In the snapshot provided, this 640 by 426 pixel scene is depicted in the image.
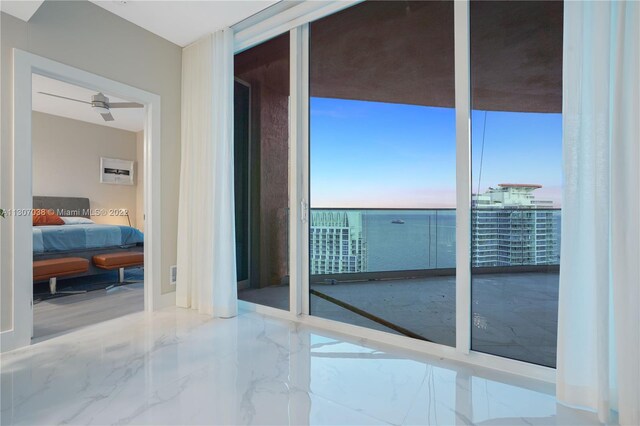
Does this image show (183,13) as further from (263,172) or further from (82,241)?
(82,241)

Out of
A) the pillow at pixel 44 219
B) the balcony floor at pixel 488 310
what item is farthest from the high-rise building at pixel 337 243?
the pillow at pixel 44 219

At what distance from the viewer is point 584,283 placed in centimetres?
151

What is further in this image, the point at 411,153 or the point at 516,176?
the point at 411,153

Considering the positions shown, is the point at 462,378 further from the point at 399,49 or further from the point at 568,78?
the point at 399,49

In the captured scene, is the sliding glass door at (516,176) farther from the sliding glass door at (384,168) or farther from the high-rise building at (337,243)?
the high-rise building at (337,243)

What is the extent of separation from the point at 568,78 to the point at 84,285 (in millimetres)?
5228

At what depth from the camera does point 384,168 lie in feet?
7.52

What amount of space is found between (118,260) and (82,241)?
510 millimetres

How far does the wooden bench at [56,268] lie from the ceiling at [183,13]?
9.05 ft

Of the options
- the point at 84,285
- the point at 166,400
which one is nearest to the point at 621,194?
the point at 166,400

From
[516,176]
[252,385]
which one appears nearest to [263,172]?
[252,385]

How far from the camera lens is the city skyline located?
5.91 ft

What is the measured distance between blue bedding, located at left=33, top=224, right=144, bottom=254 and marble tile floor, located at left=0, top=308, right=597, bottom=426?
2.01 meters

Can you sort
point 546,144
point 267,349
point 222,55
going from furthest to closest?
point 222,55 < point 267,349 < point 546,144
